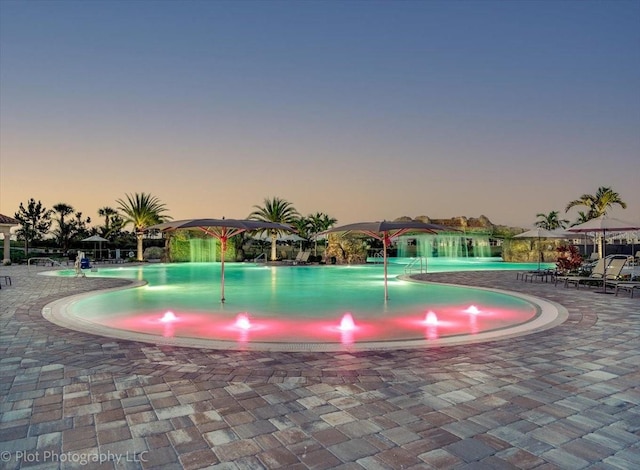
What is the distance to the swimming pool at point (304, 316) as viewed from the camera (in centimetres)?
644

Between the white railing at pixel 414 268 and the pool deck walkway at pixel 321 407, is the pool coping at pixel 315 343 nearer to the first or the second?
the pool deck walkway at pixel 321 407

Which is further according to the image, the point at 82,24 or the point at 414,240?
the point at 414,240

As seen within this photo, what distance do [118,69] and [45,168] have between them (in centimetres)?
1588

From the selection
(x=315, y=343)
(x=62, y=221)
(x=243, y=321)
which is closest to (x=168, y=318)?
(x=243, y=321)

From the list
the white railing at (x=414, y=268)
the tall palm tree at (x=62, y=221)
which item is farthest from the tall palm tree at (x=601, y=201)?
the tall palm tree at (x=62, y=221)

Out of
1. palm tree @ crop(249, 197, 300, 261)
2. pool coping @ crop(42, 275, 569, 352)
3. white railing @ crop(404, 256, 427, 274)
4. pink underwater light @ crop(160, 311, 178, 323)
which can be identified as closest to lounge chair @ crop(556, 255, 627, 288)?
pool coping @ crop(42, 275, 569, 352)

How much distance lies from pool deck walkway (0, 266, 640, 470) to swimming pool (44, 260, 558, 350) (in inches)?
28.0

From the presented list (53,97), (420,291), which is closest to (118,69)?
(53,97)

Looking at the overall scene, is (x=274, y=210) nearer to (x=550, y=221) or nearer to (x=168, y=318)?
(x=168, y=318)

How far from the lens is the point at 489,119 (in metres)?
27.9

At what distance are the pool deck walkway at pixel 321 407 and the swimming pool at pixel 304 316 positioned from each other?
2.34 ft

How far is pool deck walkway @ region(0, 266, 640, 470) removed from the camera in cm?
267

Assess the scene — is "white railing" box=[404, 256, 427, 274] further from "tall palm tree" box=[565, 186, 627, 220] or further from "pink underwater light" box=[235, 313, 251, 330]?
"tall palm tree" box=[565, 186, 627, 220]

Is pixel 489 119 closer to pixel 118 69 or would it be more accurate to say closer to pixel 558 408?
pixel 118 69
